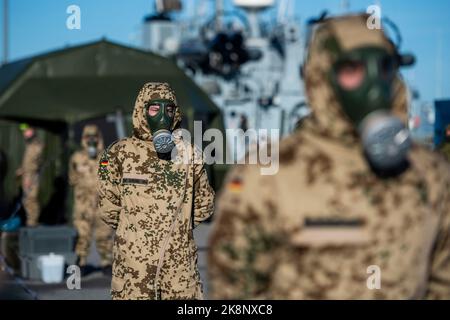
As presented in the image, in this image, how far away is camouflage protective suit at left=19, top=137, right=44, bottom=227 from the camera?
17359 mm

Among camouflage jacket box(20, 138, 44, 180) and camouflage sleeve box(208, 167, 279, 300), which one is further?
camouflage jacket box(20, 138, 44, 180)

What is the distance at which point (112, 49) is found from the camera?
18922 millimetres

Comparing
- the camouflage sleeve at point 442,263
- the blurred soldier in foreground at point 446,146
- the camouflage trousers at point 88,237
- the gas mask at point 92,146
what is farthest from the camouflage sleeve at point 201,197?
the gas mask at point 92,146

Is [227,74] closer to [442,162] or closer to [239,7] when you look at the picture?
[239,7]

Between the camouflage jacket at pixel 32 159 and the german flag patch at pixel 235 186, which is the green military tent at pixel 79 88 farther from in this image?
the german flag patch at pixel 235 186

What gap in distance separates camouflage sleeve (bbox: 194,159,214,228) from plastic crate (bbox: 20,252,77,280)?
22.6 ft

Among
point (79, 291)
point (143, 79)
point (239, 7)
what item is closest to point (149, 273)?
point (79, 291)

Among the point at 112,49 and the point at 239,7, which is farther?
the point at 239,7

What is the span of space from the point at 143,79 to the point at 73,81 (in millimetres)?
1207

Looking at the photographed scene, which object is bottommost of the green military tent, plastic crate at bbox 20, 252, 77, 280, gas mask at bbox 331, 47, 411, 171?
plastic crate at bbox 20, 252, 77, 280

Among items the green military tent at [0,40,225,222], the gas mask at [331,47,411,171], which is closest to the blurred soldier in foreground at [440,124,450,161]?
the green military tent at [0,40,225,222]

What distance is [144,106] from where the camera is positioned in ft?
19.4

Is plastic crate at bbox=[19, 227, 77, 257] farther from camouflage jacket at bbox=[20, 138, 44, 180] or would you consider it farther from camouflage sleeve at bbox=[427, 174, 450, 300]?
camouflage sleeve at bbox=[427, 174, 450, 300]

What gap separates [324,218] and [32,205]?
1553 cm
